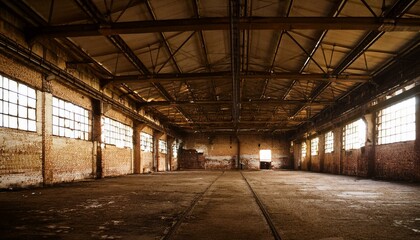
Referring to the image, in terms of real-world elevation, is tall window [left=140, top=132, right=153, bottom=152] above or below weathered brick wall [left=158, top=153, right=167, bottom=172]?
above

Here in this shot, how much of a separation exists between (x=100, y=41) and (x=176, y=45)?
7.57 feet

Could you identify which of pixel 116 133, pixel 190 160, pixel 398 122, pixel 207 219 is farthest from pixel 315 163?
pixel 207 219

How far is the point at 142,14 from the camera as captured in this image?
26.9 ft

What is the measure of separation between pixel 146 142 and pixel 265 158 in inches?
597

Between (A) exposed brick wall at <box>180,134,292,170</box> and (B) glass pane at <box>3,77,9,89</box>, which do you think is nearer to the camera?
(B) glass pane at <box>3,77,9,89</box>

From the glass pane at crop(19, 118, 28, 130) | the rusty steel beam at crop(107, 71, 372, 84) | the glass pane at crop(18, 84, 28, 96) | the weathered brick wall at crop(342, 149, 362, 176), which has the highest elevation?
the rusty steel beam at crop(107, 71, 372, 84)

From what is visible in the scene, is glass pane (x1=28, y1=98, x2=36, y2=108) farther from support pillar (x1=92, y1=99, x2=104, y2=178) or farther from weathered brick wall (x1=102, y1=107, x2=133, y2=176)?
weathered brick wall (x1=102, y1=107, x2=133, y2=176)

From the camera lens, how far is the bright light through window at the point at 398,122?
11.0 meters

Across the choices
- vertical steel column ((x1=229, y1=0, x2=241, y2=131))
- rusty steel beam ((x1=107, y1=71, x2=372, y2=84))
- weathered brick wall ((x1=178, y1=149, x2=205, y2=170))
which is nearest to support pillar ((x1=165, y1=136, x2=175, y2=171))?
weathered brick wall ((x1=178, y1=149, x2=205, y2=170))

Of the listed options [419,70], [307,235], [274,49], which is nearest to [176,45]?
[274,49]

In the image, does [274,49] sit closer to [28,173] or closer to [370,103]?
[370,103]

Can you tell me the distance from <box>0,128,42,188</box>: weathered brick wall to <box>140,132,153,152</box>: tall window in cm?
1098

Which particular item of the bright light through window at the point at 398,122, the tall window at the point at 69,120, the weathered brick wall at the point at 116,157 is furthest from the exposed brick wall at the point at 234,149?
the tall window at the point at 69,120

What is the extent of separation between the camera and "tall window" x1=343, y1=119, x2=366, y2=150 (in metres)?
14.9
